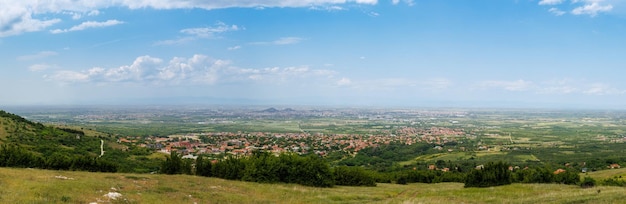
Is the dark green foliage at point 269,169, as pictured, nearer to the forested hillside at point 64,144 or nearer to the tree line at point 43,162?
the tree line at point 43,162

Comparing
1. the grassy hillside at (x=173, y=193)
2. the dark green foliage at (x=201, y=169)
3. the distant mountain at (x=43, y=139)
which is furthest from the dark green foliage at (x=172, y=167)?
the distant mountain at (x=43, y=139)

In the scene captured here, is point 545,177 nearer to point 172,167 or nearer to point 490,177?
point 490,177

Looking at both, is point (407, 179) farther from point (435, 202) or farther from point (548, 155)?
point (548, 155)

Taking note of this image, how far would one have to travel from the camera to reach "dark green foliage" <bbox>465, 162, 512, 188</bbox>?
3519cm

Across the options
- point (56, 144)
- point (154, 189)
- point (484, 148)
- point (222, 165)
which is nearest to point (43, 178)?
point (154, 189)

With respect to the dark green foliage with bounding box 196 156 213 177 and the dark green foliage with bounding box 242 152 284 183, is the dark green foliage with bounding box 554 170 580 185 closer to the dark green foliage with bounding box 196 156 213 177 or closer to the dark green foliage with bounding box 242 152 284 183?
the dark green foliage with bounding box 242 152 284 183

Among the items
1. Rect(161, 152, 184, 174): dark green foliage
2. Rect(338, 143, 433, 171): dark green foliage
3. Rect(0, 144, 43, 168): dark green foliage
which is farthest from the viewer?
Rect(338, 143, 433, 171): dark green foliage

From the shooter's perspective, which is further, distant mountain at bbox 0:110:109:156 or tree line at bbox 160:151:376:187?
distant mountain at bbox 0:110:109:156

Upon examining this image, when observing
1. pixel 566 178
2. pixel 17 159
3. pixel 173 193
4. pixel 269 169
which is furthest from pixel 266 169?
pixel 566 178

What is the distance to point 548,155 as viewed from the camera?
103 meters

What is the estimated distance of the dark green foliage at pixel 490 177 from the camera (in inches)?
1385

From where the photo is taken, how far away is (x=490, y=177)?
116 feet

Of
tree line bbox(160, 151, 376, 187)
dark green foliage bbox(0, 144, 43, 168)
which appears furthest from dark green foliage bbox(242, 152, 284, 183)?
dark green foliage bbox(0, 144, 43, 168)

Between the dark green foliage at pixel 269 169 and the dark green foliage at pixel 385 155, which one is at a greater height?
the dark green foliage at pixel 269 169
